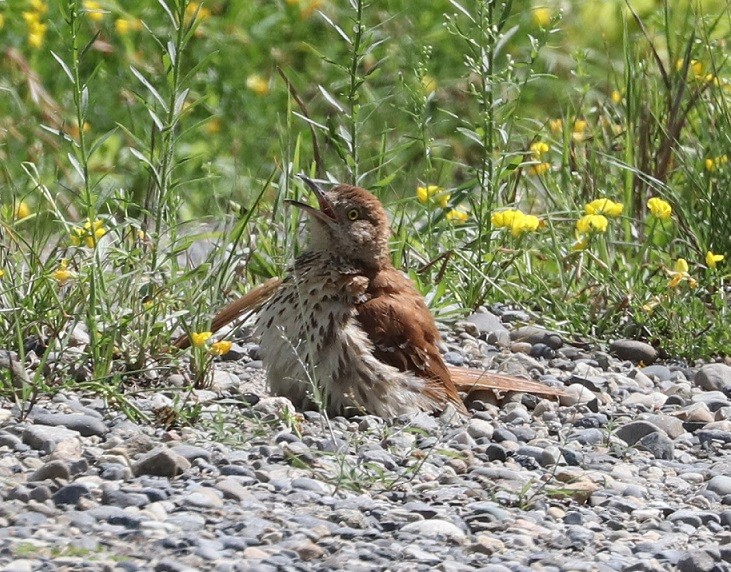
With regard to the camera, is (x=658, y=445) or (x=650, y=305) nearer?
(x=658, y=445)

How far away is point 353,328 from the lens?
5477 millimetres

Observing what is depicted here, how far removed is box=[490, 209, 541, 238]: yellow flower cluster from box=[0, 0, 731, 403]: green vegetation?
0.01 metres

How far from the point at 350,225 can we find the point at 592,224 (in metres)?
1.12

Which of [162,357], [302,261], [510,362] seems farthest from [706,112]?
[162,357]

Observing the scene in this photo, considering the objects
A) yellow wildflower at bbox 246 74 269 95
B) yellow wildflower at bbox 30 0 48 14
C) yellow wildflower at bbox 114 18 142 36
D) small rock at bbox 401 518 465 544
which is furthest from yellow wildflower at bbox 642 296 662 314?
yellow wildflower at bbox 30 0 48 14

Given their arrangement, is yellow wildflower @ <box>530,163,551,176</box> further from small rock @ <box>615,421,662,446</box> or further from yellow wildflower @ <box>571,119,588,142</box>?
small rock @ <box>615,421,662,446</box>

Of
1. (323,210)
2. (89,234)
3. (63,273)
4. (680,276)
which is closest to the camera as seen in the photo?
(63,273)

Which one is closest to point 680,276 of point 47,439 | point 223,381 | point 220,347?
point 223,381

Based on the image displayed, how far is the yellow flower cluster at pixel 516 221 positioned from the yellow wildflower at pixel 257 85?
4014mm

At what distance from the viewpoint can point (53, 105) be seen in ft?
29.3

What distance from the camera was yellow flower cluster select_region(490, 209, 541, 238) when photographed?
636 centimetres

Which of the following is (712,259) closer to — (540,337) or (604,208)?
(604,208)

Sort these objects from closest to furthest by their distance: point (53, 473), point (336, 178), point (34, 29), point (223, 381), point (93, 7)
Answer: point (53, 473)
point (223, 381)
point (336, 178)
point (34, 29)
point (93, 7)

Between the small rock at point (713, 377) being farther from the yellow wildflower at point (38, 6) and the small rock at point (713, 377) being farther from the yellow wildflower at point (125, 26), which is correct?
the yellow wildflower at point (38, 6)
